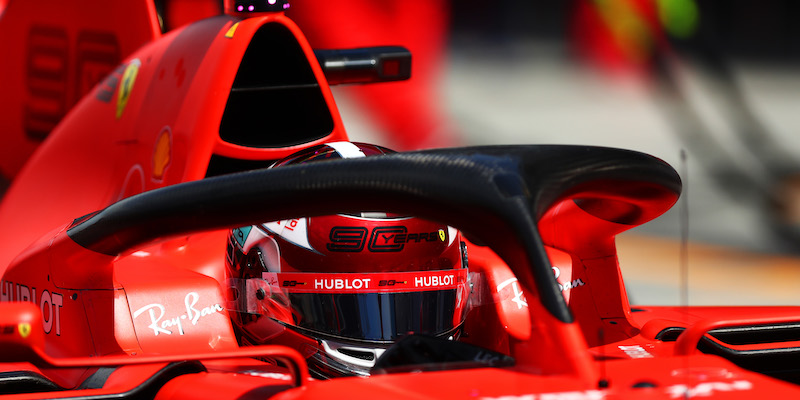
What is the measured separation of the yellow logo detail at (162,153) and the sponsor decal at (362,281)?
863 mm

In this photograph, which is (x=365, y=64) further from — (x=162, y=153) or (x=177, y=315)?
(x=177, y=315)

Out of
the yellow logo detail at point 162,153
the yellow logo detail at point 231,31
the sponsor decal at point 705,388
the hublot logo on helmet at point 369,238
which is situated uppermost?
the yellow logo detail at point 231,31

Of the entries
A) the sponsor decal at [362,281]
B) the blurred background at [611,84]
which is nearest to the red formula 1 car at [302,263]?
the sponsor decal at [362,281]

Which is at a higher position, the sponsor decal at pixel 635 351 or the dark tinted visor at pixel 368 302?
the dark tinted visor at pixel 368 302

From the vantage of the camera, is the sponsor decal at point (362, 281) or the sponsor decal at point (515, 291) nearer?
the sponsor decal at point (362, 281)

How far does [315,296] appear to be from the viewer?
7.07 ft

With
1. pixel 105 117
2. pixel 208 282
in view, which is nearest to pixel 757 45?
pixel 105 117

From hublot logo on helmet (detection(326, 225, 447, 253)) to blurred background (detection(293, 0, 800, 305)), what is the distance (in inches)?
225

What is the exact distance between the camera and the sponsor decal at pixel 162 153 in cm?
296

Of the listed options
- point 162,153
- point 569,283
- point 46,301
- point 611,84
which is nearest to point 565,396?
point 569,283

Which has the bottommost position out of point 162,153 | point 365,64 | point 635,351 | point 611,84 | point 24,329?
point 635,351

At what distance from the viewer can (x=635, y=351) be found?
231 centimetres

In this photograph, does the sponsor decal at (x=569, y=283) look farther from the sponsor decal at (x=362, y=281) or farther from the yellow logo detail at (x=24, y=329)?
the yellow logo detail at (x=24, y=329)

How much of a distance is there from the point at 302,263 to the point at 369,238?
0.16 meters
